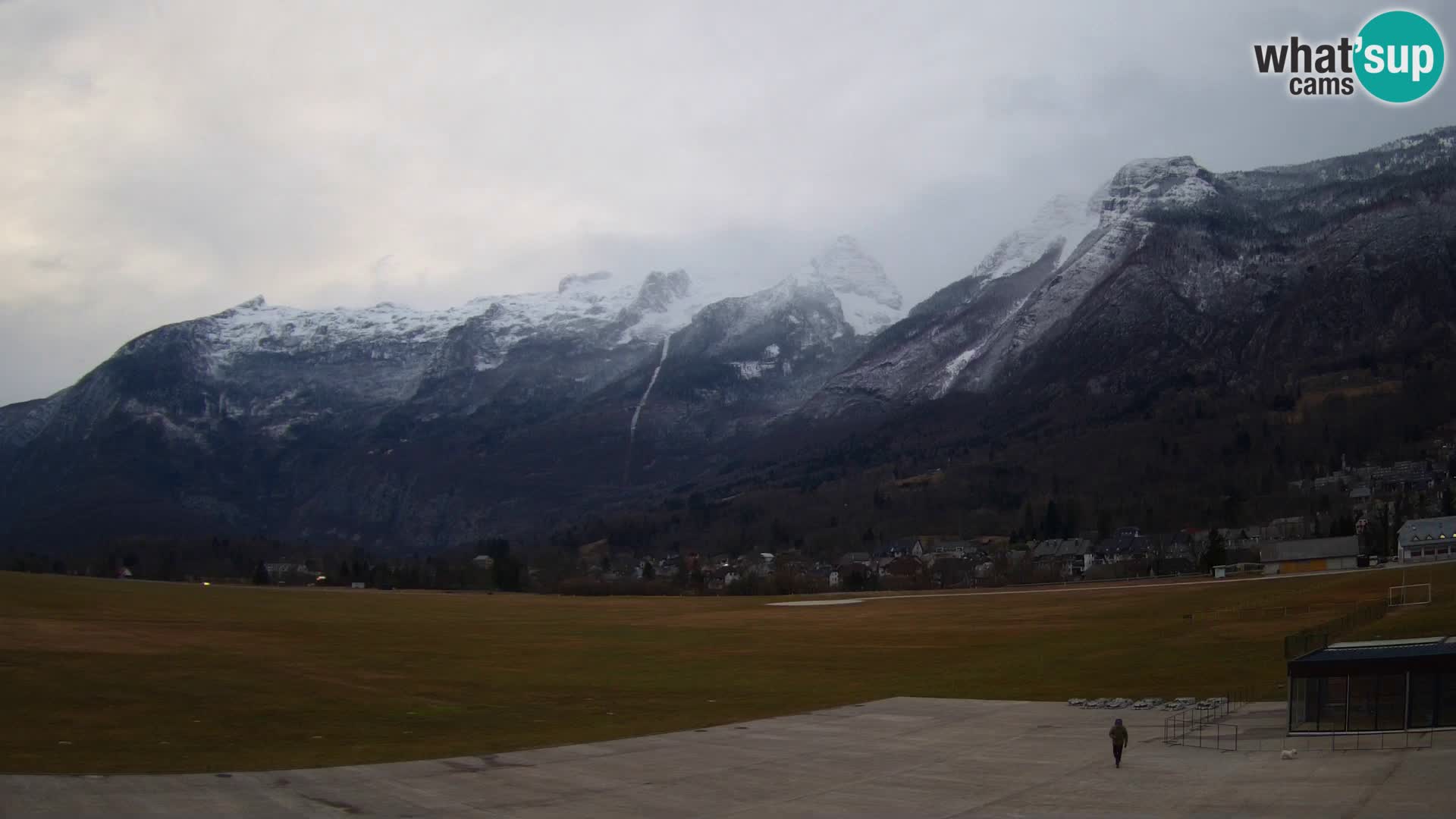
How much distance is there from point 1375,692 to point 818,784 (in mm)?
19333

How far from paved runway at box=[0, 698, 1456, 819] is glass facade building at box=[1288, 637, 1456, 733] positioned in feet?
4.95

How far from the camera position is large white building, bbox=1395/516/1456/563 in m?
118

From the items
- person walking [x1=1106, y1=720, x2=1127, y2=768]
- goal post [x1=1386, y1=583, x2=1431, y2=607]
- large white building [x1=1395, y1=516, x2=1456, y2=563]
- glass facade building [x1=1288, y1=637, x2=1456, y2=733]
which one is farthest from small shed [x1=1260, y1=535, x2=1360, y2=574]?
person walking [x1=1106, y1=720, x2=1127, y2=768]

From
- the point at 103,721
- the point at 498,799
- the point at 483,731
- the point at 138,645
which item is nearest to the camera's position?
the point at 498,799

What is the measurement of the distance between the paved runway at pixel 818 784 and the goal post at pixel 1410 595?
34543 millimetres

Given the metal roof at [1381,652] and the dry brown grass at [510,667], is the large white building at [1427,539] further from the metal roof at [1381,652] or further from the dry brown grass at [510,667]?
the metal roof at [1381,652]

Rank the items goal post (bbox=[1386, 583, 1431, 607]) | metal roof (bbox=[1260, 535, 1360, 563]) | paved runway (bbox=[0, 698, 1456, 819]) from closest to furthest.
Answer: paved runway (bbox=[0, 698, 1456, 819]), goal post (bbox=[1386, 583, 1431, 607]), metal roof (bbox=[1260, 535, 1360, 563])

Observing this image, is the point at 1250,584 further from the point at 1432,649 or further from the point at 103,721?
the point at 103,721

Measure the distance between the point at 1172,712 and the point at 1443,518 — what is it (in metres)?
91.3

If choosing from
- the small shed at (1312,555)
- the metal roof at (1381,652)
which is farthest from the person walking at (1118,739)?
the small shed at (1312,555)

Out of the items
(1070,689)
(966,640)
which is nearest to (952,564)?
(966,640)

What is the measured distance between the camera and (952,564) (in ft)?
605

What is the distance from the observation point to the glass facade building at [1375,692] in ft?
131

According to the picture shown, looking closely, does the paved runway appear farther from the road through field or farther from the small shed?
the small shed
